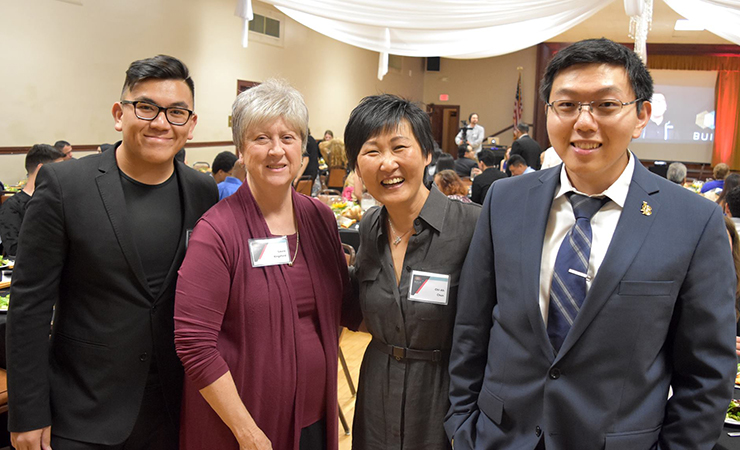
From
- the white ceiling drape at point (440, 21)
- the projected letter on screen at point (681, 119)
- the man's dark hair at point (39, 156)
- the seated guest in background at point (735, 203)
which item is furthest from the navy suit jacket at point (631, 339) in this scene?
the projected letter on screen at point (681, 119)

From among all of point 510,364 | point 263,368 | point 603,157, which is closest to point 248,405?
point 263,368

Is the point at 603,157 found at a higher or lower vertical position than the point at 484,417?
higher

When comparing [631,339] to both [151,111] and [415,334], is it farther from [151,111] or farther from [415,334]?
[151,111]

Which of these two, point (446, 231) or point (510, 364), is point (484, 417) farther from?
point (446, 231)

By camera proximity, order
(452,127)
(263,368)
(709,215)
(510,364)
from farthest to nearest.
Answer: (452,127), (263,368), (510,364), (709,215)

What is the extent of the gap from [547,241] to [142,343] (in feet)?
3.81

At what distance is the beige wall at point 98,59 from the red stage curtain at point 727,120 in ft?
40.8

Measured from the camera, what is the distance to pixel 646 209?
4.16ft

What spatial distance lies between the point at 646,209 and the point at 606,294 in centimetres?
22

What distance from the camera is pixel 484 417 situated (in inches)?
56.8

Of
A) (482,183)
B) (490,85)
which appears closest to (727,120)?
(490,85)

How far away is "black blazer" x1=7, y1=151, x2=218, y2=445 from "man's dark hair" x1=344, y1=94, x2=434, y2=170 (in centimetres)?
62

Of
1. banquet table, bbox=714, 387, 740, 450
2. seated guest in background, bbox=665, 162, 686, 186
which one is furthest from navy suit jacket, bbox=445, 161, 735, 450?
seated guest in background, bbox=665, 162, 686, 186

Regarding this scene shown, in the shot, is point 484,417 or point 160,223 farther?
point 160,223
